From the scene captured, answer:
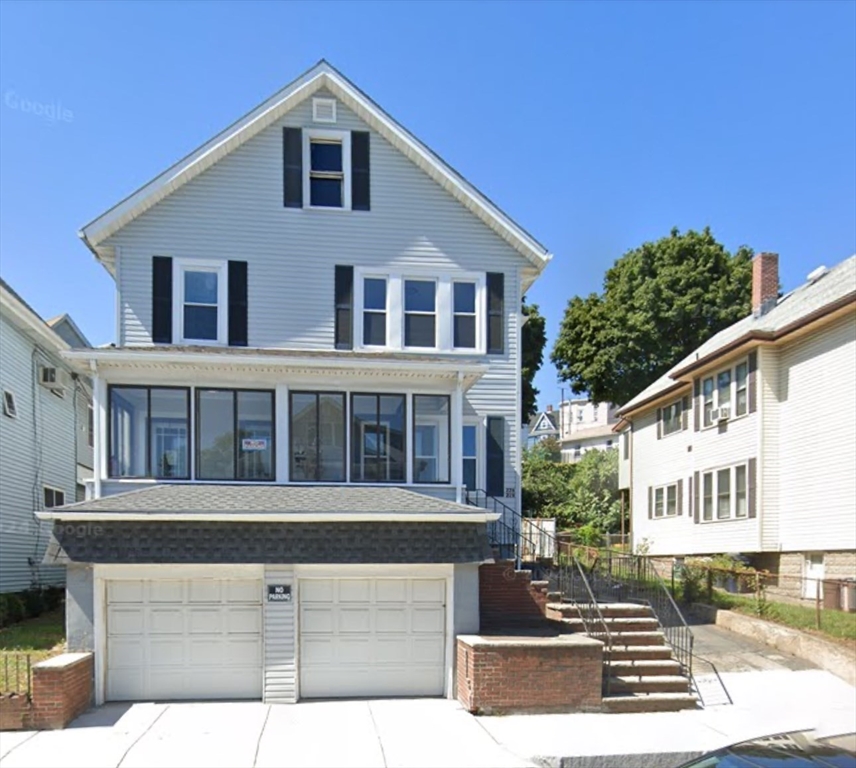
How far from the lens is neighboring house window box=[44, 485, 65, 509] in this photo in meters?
20.2

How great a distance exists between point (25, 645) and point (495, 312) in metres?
10.6

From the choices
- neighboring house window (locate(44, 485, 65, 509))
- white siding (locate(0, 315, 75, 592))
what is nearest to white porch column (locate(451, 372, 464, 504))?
white siding (locate(0, 315, 75, 592))

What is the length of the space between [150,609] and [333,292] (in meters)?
7.18

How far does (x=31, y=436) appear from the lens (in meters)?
19.0

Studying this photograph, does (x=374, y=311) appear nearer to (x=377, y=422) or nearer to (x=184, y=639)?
(x=377, y=422)

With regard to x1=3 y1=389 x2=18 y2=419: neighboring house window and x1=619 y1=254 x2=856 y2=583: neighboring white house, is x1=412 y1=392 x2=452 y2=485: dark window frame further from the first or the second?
x1=3 y1=389 x2=18 y2=419: neighboring house window

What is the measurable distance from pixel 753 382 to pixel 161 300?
573 inches

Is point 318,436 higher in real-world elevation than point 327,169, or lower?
lower

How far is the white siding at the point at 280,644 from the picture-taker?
1143 cm

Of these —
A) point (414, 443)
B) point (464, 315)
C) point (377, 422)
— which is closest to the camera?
point (377, 422)

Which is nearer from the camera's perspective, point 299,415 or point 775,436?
point 299,415

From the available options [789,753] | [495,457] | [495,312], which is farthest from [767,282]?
[789,753]

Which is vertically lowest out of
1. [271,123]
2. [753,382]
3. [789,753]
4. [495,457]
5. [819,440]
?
[789,753]

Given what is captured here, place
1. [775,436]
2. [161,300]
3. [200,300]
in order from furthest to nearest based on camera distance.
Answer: [775,436]
[200,300]
[161,300]
